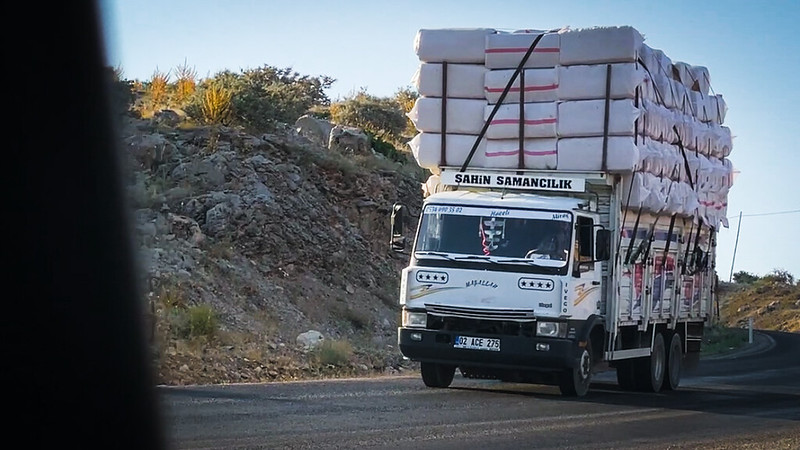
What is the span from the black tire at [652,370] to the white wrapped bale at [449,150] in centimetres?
434

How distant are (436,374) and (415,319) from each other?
141 cm

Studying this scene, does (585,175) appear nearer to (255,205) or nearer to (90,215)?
(90,215)

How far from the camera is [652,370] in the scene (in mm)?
18469

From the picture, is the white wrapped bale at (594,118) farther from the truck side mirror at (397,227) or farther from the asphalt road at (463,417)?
the asphalt road at (463,417)

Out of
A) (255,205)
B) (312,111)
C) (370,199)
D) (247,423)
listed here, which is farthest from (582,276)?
(312,111)

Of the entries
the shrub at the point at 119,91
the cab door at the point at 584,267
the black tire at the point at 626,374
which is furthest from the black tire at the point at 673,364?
the shrub at the point at 119,91

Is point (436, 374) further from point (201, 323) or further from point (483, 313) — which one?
point (201, 323)

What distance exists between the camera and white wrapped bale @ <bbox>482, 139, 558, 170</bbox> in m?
16.4

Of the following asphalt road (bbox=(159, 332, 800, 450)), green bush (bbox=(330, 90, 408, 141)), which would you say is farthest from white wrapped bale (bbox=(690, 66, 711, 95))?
green bush (bbox=(330, 90, 408, 141))

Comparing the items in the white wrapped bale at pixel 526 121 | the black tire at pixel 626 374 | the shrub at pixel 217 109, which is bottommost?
the black tire at pixel 626 374

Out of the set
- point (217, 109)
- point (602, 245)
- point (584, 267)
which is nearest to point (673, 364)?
point (602, 245)

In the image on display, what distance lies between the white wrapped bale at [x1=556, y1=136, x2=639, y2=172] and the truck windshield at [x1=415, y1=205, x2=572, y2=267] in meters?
1.14

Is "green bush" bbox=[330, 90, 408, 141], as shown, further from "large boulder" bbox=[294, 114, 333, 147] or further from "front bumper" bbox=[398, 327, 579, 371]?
"front bumper" bbox=[398, 327, 579, 371]

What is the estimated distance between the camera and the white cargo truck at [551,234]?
14969 mm
